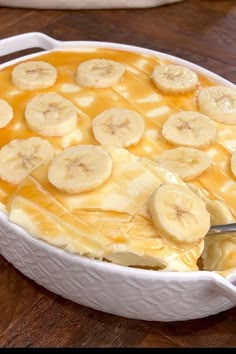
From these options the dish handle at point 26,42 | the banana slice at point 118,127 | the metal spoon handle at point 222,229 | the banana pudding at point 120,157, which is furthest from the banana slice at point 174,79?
the metal spoon handle at point 222,229

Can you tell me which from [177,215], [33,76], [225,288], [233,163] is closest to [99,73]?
[33,76]

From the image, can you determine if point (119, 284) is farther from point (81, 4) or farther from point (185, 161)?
point (81, 4)

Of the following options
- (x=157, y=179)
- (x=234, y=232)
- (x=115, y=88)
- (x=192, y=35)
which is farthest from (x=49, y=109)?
(x=192, y=35)

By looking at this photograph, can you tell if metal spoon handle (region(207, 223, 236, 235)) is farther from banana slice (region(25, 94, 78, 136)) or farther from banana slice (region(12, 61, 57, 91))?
banana slice (region(12, 61, 57, 91))

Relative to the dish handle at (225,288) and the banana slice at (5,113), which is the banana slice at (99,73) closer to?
the banana slice at (5,113)

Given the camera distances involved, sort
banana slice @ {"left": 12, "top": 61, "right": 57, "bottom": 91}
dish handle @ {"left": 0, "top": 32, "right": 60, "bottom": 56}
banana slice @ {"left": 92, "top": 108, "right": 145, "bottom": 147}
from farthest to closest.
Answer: dish handle @ {"left": 0, "top": 32, "right": 60, "bottom": 56}
banana slice @ {"left": 12, "top": 61, "right": 57, "bottom": 91}
banana slice @ {"left": 92, "top": 108, "right": 145, "bottom": 147}

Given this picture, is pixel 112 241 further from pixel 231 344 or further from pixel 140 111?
pixel 140 111

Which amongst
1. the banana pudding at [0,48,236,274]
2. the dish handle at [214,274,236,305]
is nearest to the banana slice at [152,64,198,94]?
the banana pudding at [0,48,236,274]
